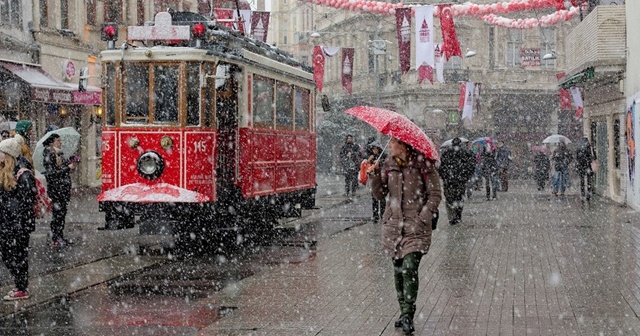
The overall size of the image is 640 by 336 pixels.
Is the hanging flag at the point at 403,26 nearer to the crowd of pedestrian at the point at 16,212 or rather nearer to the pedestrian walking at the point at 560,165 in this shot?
the pedestrian walking at the point at 560,165

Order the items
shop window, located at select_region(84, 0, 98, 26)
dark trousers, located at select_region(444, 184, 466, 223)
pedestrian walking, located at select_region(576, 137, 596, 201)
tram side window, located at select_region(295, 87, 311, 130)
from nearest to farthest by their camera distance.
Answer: tram side window, located at select_region(295, 87, 311, 130), dark trousers, located at select_region(444, 184, 466, 223), pedestrian walking, located at select_region(576, 137, 596, 201), shop window, located at select_region(84, 0, 98, 26)

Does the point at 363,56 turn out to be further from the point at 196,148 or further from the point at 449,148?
the point at 196,148

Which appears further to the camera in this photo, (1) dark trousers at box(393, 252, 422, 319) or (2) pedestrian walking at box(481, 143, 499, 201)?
(2) pedestrian walking at box(481, 143, 499, 201)

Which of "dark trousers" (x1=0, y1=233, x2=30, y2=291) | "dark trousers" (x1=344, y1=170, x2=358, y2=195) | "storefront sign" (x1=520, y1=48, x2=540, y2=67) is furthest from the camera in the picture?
"storefront sign" (x1=520, y1=48, x2=540, y2=67)

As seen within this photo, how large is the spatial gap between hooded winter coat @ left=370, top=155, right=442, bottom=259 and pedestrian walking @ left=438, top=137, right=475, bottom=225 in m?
A: 11.7

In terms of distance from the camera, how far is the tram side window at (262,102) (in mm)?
16844

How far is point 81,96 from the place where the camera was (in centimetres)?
3219

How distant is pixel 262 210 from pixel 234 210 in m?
1.95

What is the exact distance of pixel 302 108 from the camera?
20203mm

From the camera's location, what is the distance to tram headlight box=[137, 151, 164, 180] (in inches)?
594

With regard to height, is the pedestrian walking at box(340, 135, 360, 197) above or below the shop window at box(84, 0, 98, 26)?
below

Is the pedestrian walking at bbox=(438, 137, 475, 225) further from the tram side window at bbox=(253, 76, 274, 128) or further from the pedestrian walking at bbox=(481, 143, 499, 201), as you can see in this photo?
the pedestrian walking at bbox=(481, 143, 499, 201)

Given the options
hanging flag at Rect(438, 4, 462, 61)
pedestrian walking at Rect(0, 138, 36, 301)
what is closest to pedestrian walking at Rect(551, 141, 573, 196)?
hanging flag at Rect(438, 4, 462, 61)

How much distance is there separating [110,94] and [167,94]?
898mm
